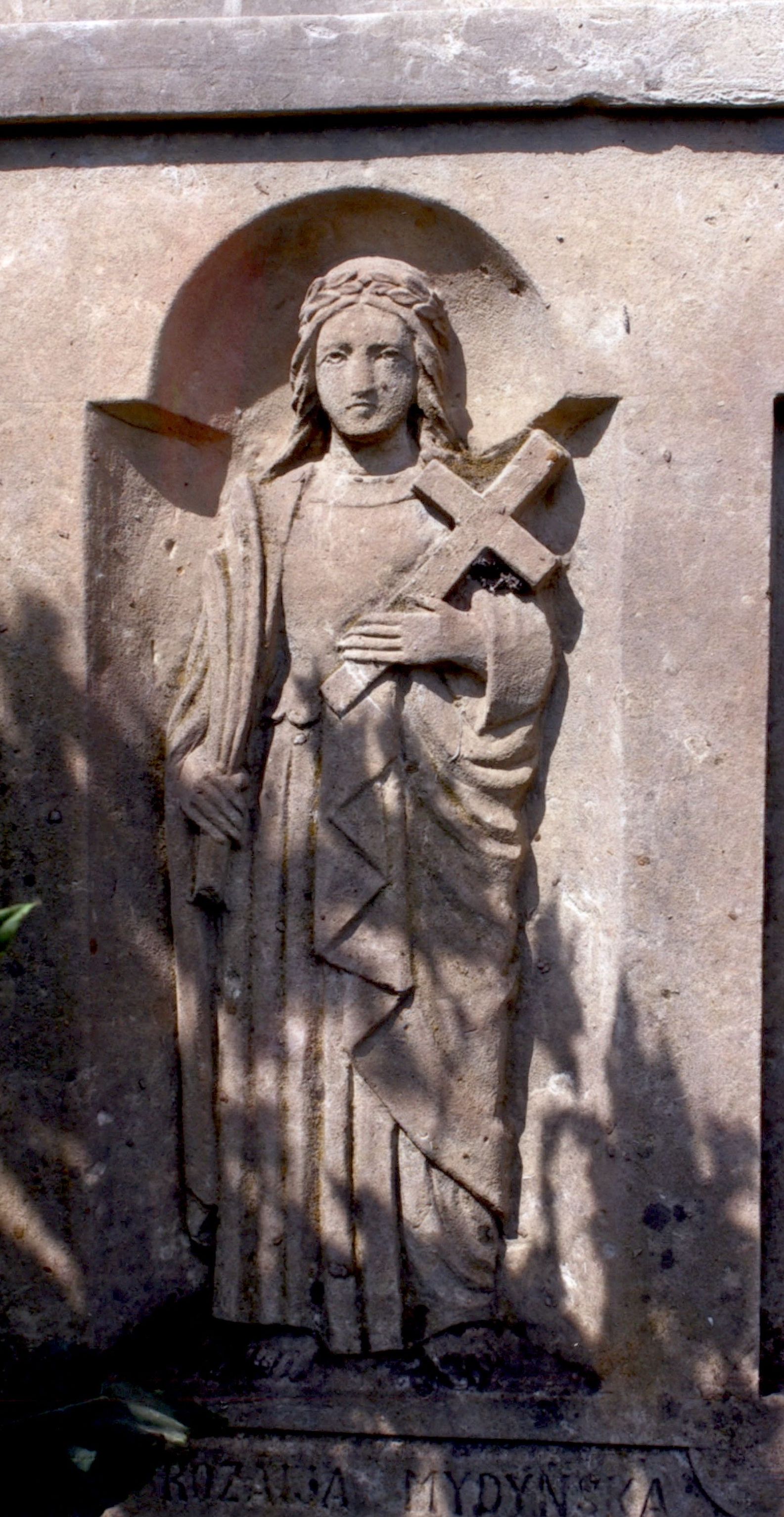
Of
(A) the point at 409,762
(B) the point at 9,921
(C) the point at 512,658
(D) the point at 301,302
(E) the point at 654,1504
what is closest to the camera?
(B) the point at 9,921

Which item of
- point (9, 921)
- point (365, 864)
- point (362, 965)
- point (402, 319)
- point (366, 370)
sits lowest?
point (362, 965)

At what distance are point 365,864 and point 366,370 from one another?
4.52 feet

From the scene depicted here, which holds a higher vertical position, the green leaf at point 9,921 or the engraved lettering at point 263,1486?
the green leaf at point 9,921

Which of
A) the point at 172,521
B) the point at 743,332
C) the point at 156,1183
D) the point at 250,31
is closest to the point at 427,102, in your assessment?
the point at 250,31

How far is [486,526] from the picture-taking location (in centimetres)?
394

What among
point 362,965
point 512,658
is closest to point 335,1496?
point 362,965

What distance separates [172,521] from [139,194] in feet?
2.97

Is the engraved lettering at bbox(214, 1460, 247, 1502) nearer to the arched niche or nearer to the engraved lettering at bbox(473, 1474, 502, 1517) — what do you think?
the engraved lettering at bbox(473, 1474, 502, 1517)

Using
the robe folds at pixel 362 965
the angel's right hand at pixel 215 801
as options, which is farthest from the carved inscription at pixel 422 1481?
the angel's right hand at pixel 215 801

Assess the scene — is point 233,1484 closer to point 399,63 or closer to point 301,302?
point 301,302

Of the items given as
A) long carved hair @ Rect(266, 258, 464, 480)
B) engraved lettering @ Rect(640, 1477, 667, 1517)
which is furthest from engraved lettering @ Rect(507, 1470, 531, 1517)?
long carved hair @ Rect(266, 258, 464, 480)

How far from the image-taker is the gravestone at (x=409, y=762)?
3.80 meters

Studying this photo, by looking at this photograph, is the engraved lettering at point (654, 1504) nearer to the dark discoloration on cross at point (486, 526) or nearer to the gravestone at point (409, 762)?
the gravestone at point (409, 762)

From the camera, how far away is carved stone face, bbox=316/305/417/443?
3.99 m
